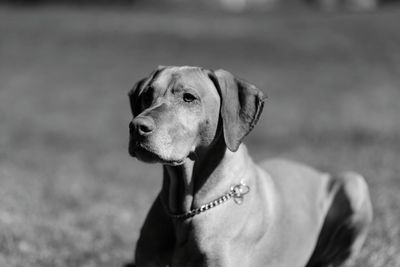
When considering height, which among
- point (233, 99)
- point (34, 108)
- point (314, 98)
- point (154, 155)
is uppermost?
point (233, 99)

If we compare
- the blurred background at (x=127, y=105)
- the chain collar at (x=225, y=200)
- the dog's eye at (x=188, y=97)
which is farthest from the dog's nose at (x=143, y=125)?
the blurred background at (x=127, y=105)

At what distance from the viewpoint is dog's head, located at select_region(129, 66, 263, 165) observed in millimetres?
3586

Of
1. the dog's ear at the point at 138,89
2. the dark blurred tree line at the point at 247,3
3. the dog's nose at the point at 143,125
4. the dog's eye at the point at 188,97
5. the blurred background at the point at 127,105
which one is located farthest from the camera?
the dark blurred tree line at the point at 247,3

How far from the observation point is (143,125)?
3.52 metres

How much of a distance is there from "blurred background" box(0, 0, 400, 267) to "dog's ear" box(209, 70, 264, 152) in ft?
6.05

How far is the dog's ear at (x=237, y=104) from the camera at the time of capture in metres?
3.83

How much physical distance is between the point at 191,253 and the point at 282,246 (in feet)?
2.81

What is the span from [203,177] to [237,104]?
52 cm

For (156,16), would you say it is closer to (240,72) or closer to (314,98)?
(240,72)

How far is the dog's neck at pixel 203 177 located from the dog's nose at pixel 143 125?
47 centimetres

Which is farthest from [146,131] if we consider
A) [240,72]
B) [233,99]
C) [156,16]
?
[156,16]

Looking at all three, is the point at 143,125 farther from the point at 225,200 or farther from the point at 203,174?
the point at 225,200

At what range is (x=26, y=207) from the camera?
6.31m

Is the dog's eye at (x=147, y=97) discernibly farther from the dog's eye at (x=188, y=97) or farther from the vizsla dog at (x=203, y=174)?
the dog's eye at (x=188, y=97)
